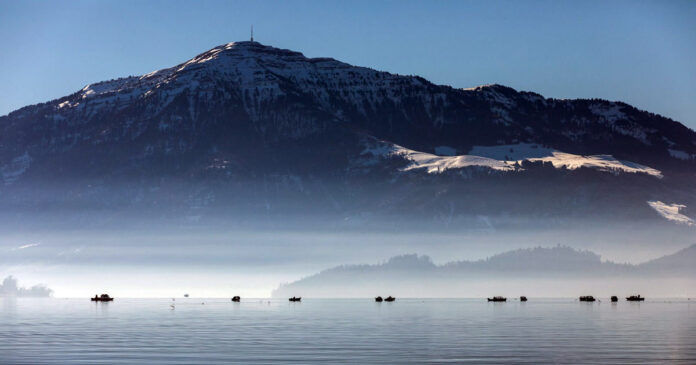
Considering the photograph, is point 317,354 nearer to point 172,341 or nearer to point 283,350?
point 283,350

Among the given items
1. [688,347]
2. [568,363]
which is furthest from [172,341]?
[688,347]

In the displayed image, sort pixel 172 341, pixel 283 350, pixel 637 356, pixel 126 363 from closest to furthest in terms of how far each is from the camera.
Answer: pixel 126 363
pixel 637 356
pixel 283 350
pixel 172 341

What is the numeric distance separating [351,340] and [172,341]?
30.8 meters

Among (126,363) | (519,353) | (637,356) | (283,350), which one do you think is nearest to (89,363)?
(126,363)

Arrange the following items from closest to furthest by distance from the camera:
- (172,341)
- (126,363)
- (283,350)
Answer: (126,363)
(283,350)
(172,341)

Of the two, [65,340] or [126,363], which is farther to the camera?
[65,340]

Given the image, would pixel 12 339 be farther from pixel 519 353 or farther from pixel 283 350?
pixel 519 353

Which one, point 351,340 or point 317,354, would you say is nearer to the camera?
point 317,354

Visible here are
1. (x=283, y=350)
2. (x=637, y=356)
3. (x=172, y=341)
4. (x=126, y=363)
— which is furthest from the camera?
(x=172, y=341)

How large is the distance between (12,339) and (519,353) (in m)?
89.5

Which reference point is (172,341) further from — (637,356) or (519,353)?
(637,356)

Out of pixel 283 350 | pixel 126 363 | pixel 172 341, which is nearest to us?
pixel 126 363

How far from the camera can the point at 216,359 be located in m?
155

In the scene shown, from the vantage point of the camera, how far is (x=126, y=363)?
148500mm
